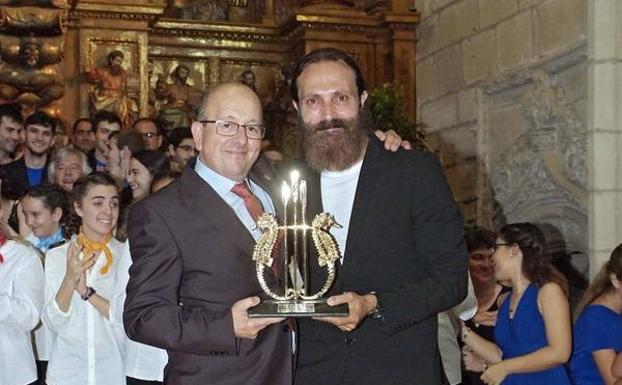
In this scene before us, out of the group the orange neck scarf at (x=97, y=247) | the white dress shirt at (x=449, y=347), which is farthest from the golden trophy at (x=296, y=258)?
the orange neck scarf at (x=97, y=247)

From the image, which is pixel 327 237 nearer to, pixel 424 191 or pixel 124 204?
pixel 424 191

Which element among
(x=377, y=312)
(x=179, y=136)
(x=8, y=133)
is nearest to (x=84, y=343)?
(x=377, y=312)

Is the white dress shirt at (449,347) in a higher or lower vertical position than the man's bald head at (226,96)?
lower

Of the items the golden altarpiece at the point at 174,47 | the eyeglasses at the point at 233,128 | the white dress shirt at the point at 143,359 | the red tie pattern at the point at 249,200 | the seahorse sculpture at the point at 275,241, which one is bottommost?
the white dress shirt at the point at 143,359

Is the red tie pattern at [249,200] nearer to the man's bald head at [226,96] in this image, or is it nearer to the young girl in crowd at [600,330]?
the man's bald head at [226,96]

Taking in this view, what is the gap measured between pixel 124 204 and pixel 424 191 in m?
3.04

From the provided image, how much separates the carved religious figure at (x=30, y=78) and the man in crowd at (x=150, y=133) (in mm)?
2528

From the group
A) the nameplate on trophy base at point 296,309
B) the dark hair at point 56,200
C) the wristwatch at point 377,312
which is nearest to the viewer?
the nameplate on trophy base at point 296,309

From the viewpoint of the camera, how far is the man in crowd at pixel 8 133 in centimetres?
661

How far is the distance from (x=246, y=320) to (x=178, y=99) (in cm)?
832

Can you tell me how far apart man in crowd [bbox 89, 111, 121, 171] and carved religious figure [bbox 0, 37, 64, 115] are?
2.28 metres

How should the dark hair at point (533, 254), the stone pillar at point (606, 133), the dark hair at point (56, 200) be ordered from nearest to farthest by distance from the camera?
the dark hair at point (533, 254), the dark hair at point (56, 200), the stone pillar at point (606, 133)

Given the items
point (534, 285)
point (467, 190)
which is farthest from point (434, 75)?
point (534, 285)

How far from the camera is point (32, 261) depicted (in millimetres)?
4141
